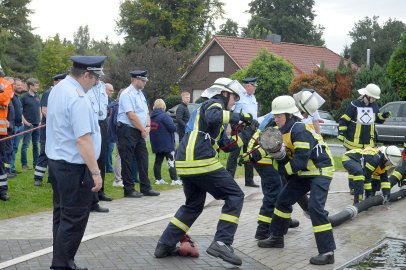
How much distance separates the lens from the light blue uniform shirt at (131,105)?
36.2 ft

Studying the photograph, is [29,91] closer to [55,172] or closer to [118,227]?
[118,227]

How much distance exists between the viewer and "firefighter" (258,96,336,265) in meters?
7.26

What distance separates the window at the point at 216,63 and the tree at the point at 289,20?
26446mm

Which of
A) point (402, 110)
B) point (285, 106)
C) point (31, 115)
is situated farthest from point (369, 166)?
point (402, 110)

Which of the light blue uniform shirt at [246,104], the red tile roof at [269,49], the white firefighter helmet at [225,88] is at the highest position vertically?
the red tile roof at [269,49]

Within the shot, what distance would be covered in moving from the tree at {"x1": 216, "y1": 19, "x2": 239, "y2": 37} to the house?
25.7 metres

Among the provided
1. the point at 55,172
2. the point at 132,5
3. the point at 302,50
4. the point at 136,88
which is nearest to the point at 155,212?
the point at 136,88

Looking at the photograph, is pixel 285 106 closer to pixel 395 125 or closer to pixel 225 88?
pixel 225 88

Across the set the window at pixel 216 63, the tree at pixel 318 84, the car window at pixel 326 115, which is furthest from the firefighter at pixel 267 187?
the window at pixel 216 63

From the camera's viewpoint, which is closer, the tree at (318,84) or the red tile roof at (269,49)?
the tree at (318,84)

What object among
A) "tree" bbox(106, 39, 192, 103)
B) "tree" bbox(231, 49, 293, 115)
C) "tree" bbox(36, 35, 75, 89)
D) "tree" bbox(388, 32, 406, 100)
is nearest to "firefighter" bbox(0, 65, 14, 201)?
"tree" bbox(388, 32, 406, 100)

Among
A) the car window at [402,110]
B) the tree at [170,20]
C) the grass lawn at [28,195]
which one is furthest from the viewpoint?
the tree at [170,20]

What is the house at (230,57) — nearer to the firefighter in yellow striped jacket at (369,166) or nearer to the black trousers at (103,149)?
the firefighter in yellow striped jacket at (369,166)

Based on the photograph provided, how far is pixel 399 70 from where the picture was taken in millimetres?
30750
